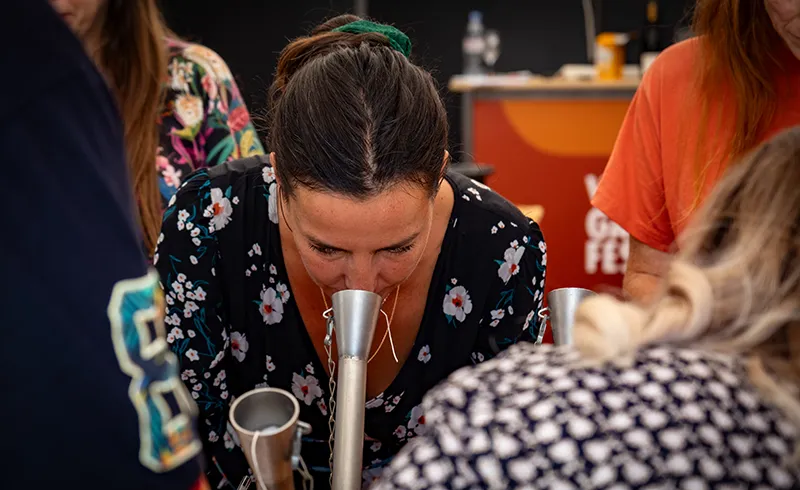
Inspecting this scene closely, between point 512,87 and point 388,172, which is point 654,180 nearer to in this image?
point 388,172

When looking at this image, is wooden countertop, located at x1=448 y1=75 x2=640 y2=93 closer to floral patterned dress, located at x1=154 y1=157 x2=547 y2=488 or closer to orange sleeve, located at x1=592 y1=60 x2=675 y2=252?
orange sleeve, located at x1=592 y1=60 x2=675 y2=252

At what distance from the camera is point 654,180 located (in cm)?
162

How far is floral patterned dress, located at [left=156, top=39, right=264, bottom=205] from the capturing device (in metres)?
1.85

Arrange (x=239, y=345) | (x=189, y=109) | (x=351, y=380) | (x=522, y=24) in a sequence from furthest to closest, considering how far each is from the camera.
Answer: (x=522, y=24)
(x=189, y=109)
(x=239, y=345)
(x=351, y=380)

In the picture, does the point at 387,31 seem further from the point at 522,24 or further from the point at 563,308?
Result: the point at 522,24

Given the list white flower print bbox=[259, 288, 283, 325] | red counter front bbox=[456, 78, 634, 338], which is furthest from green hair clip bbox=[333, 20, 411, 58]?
red counter front bbox=[456, 78, 634, 338]

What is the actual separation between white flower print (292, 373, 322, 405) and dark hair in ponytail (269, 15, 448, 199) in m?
0.39

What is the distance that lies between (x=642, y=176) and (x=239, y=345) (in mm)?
857

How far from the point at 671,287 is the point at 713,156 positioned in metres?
0.84

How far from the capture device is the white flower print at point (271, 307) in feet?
4.97

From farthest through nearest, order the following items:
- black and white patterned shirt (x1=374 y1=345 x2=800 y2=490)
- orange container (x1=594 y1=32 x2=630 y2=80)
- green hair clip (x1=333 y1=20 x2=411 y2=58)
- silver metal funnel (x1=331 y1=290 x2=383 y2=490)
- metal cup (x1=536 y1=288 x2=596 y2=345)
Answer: orange container (x1=594 y1=32 x2=630 y2=80), green hair clip (x1=333 y1=20 x2=411 y2=58), metal cup (x1=536 y1=288 x2=596 y2=345), silver metal funnel (x1=331 y1=290 x2=383 y2=490), black and white patterned shirt (x1=374 y1=345 x2=800 y2=490)

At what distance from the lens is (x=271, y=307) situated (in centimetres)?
152

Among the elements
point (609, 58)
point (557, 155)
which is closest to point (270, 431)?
point (557, 155)

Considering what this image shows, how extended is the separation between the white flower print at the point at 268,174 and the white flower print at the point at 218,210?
0.26 feet
